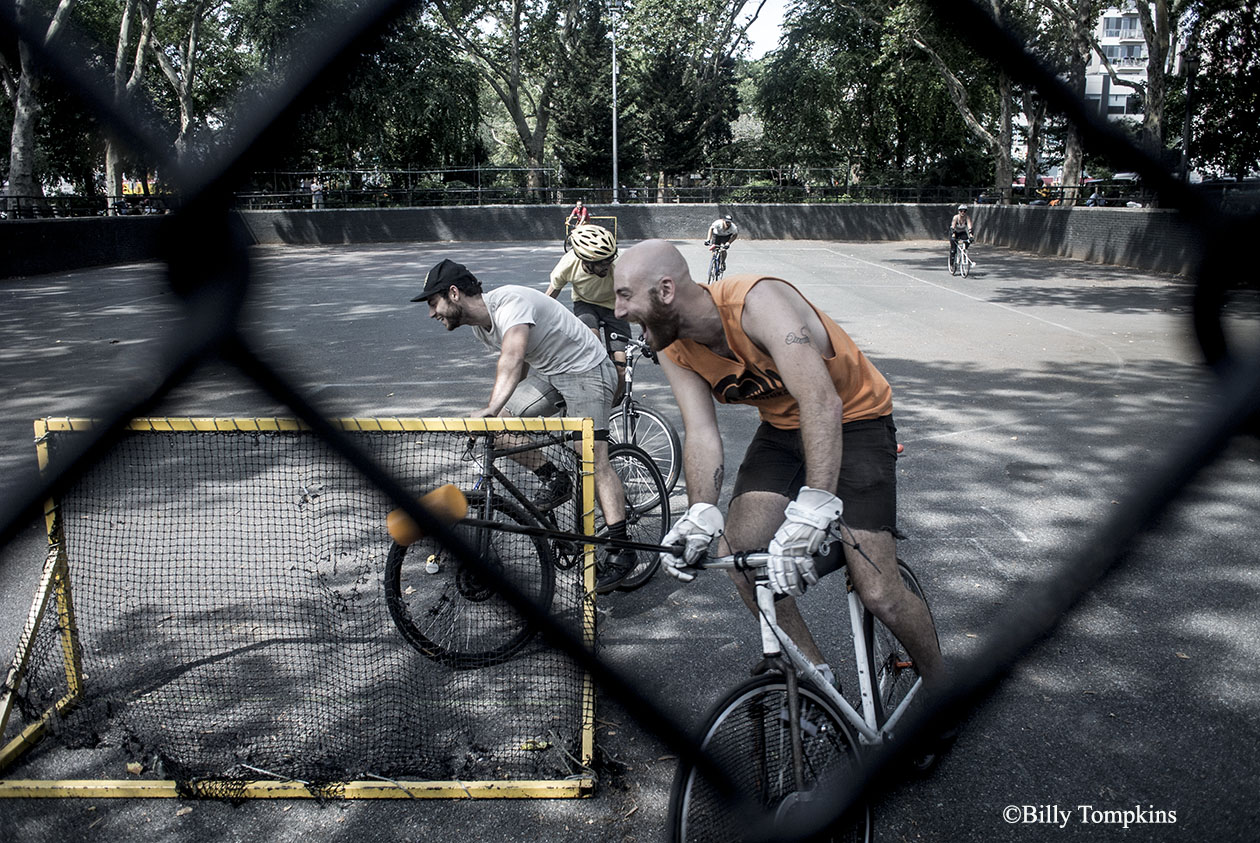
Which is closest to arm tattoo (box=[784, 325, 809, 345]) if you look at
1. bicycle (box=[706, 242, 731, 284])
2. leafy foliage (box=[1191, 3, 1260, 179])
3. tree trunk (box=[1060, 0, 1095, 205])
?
tree trunk (box=[1060, 0, 1095, 205])

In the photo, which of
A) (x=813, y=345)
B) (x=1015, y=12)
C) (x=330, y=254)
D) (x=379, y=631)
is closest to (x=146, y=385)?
(x=1015, y=12)

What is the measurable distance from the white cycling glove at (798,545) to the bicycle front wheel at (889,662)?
32.3 inches

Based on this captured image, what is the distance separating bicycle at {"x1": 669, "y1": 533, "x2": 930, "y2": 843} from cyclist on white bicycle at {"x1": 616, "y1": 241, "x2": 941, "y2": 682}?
0.49 feet

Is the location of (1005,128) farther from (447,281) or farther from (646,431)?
(447,281)

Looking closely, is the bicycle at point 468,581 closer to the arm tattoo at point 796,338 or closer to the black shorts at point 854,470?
the black shorts at point 854,470

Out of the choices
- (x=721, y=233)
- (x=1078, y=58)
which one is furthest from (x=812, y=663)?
(x=721, y=233)

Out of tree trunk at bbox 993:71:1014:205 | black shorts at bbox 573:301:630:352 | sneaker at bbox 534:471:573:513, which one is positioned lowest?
sneaker at bbox 534:471:573:513

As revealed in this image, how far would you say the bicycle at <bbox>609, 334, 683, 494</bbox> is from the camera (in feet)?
18.3

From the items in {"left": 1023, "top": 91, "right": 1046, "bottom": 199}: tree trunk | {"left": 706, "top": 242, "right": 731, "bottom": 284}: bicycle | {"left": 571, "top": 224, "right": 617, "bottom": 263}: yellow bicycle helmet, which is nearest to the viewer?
{"left": 1023, "top": 91, "right": 1046, "bottom": 199}: tree trunk

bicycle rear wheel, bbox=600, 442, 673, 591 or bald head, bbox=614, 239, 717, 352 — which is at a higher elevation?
bald head, bbox=614, 239, 717, 352

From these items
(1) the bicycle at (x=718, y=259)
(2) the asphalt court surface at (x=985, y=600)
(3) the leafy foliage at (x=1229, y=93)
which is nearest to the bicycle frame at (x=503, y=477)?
(2) the asphalt court surface at (x=985, y=600)

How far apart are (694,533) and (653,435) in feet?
11.7

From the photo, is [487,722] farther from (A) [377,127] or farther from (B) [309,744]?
(A) [377,127]

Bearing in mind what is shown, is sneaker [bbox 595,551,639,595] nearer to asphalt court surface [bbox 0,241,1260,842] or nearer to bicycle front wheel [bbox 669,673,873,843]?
asphalt court surface [bbox 0,241,1260,842]
